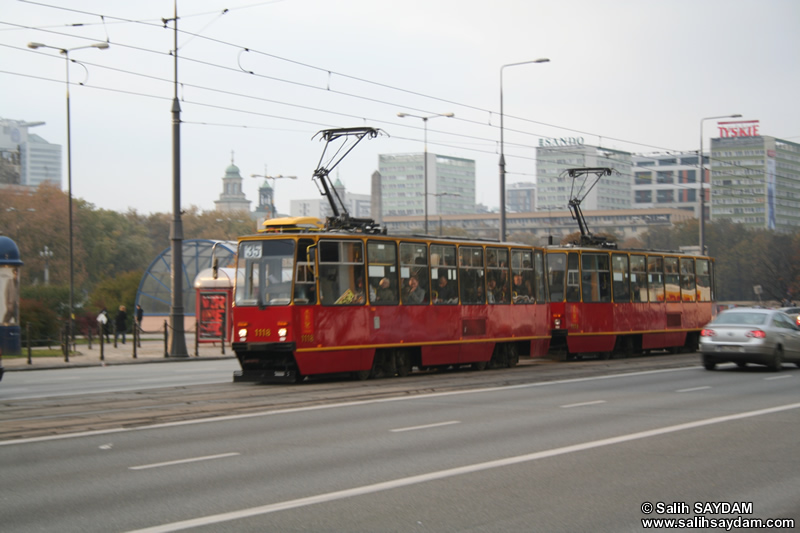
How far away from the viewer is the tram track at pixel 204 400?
12328mm

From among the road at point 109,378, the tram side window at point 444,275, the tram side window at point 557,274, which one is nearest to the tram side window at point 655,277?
the tram side window at point 557,274

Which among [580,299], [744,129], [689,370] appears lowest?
[689,370]

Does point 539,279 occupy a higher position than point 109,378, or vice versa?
point 539,279

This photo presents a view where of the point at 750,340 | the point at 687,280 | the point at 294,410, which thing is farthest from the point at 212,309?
the point at 294,410

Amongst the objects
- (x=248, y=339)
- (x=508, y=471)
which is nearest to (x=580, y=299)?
(x=248, y=339)

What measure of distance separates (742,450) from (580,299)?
16.1 metres

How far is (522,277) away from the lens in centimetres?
2409

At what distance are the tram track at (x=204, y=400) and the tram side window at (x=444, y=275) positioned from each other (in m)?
1.75

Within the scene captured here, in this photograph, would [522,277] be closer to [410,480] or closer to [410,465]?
[410,465]

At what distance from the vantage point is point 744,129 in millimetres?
189125

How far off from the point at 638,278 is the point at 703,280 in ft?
17.5

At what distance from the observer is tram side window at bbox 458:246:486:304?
2167cm

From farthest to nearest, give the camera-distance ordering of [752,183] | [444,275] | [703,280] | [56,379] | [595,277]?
1. [752,183]
2. [703,280]
3. [595,277]
4. [56,379]
5. [444,275]

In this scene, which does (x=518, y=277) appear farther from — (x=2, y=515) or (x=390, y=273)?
(x=2, y=515)
